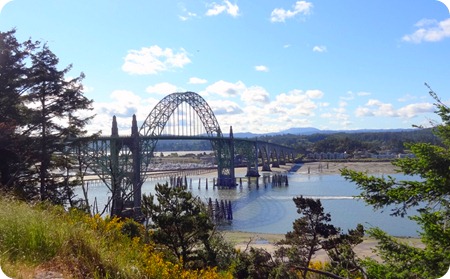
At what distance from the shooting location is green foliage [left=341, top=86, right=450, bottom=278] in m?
5.35

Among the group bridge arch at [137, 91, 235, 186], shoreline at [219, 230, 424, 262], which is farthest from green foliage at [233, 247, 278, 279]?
bridge arch at [137, 91, 235, 186]

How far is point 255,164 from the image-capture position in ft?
249

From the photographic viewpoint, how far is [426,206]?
6215mm

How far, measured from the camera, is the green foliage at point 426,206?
5.35 meters

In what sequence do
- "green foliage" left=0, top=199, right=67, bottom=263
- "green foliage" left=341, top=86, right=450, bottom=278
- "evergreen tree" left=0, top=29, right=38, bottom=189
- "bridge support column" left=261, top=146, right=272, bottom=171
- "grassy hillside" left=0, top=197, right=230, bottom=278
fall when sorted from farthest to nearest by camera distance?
"bridge support column" left=261, top=146, right=272, bottom=171 < "evergreen tree" left=0, top=29, right=38, bottom=189 < "green foliage" left=341, top=86, right=450, bottom=278 < "green foliage" left=0, top=199, right=67, bottom=263 < "grassy hillside" left=0, top=197, right=230, bottom=278

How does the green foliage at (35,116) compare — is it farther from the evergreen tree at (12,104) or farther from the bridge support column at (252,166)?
the bridge support column at (252,166)

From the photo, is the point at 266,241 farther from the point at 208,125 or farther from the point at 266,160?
the point at 266,160

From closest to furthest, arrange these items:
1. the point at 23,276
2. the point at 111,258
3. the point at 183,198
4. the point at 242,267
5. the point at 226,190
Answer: the point at 23,276 → the point at 111,258 → the point at 242,267 → the point at 183,198 → the point at 226,190

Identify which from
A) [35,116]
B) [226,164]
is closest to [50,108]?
[35,116]

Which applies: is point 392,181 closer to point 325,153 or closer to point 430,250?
point 430,250

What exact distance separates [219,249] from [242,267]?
174cm

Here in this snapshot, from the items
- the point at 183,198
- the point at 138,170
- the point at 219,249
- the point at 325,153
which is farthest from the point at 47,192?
the point at 325,153

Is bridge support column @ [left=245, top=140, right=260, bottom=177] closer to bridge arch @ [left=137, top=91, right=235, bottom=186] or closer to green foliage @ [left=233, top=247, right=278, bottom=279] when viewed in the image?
bridge arch @ [left=137, top=91, right=235, bottom=186]

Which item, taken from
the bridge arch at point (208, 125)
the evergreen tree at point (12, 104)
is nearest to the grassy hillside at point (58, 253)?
the evergreen tree at point (12, 104)
